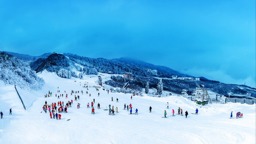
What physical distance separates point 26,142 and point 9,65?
197 ft

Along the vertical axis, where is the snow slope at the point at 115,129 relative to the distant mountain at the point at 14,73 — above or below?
below

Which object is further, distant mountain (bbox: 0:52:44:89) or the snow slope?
distant mountain (bbox: 0:52:44:89)

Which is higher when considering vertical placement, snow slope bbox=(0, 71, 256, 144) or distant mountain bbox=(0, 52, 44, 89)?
distant mountain bbox=(0, 52, 44, 89)

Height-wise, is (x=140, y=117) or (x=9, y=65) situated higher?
(x=9, y=65)

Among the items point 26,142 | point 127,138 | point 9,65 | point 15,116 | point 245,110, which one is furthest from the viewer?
point 9,65

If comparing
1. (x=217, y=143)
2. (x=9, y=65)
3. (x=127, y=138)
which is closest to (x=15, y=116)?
(x=127, y=138)

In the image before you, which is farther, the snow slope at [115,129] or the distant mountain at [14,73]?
the distant mountain at [14,73]

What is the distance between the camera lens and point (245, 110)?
1673 inches

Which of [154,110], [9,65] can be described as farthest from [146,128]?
[9,65]

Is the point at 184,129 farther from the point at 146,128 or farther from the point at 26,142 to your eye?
the point at 26,142

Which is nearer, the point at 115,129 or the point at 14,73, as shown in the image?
the point at 115,129

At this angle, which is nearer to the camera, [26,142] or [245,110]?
[26,142]

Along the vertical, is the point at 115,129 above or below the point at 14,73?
below

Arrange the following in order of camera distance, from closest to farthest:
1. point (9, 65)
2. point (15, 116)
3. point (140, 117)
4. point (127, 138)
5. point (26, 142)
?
point (26, 142)
point (127, 138)
point (15, 116)
point (140, 117)
point (9, 65)
